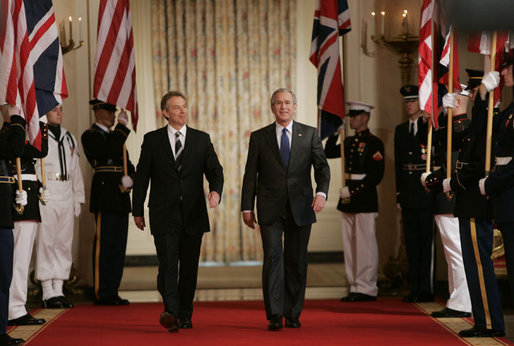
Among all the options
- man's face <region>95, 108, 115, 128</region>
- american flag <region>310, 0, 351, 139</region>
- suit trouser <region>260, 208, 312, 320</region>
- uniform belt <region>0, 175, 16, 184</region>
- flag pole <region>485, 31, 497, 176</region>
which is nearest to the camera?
flag pole <region>485, 31, 497, 176</region>

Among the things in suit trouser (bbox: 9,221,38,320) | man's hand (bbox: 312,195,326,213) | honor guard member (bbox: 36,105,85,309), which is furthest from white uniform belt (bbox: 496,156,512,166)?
honor guard member (bbox: 36,105,85,309)

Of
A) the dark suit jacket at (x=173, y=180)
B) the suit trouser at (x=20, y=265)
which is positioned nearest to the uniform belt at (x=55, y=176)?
the suit trouser at (x=20, y=265)

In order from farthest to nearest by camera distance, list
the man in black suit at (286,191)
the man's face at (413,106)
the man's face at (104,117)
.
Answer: the man's face at (104,117) < the man's face at (413,106) < the man in black suit at (286,191)

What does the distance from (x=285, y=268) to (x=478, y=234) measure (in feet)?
4.75

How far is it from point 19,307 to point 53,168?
1.56 m

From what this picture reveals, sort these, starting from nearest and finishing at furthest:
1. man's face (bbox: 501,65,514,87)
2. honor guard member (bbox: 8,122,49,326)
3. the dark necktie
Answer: man's face (bbox: 501,65,514,87)
the dark necktie
honor guard member (bbox: 8,122,49,326)

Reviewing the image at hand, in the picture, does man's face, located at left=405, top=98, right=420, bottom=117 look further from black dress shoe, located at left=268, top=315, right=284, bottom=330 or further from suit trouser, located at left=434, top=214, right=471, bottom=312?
black dress shoe, located at left=268, top=315, right=284, bottom=330

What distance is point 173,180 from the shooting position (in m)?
5.55

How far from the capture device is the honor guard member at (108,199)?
23.6 feet

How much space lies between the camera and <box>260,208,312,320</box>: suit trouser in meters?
5.49

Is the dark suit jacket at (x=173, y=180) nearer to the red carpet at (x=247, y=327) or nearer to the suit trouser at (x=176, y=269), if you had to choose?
the suit trouser at (x=176, y=269)

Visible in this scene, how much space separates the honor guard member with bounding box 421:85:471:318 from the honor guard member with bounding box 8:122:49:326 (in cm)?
302

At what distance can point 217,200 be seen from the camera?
5363mm

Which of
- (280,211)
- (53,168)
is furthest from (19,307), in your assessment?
(280,211)
